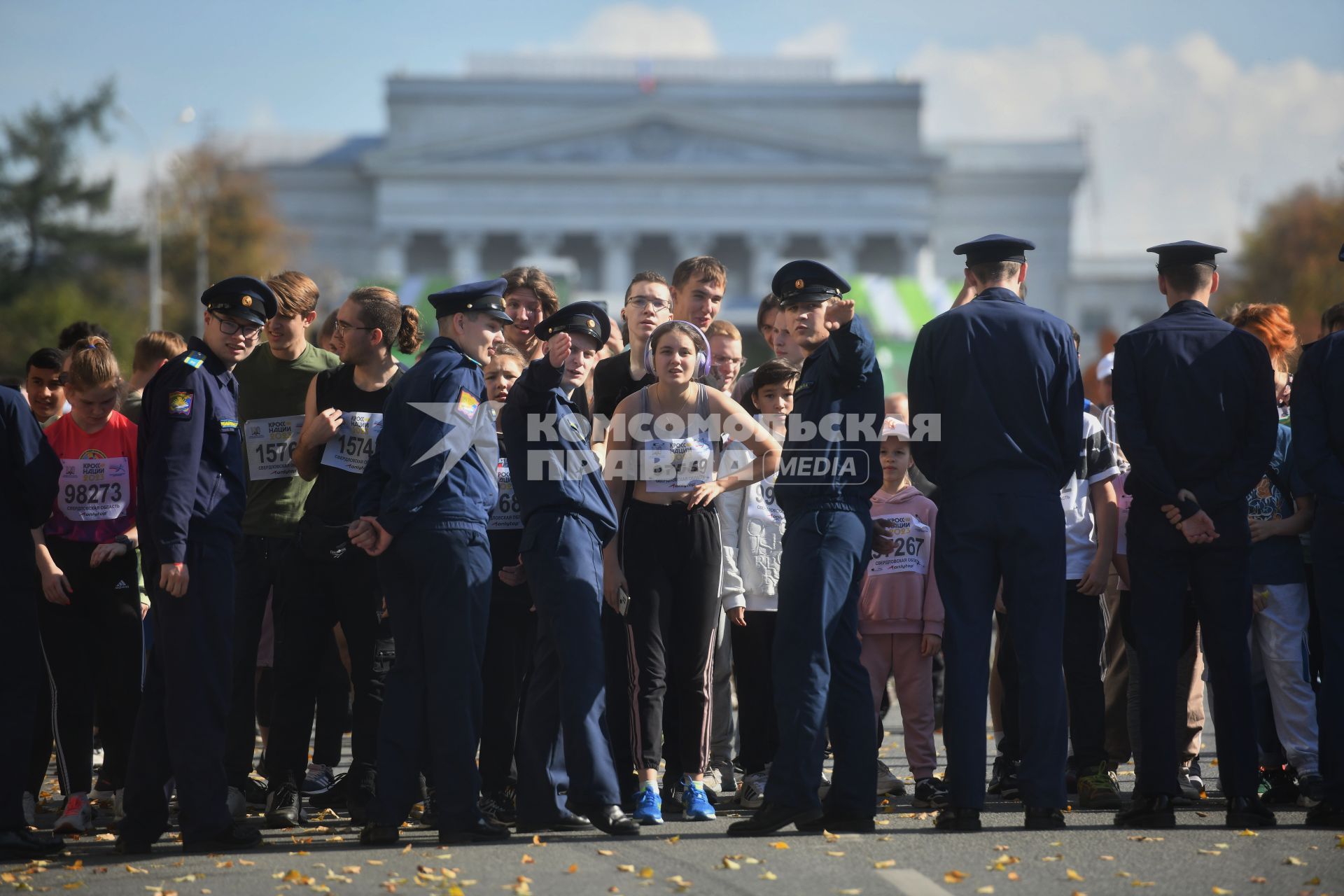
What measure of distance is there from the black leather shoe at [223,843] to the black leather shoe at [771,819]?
73.3 inches

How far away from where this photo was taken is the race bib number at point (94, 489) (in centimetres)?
750

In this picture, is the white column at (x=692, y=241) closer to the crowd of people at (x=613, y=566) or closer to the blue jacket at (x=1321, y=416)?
the crowd of people at (x=613, y=566)

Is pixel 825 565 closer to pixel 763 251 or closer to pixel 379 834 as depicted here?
pixel 379 834

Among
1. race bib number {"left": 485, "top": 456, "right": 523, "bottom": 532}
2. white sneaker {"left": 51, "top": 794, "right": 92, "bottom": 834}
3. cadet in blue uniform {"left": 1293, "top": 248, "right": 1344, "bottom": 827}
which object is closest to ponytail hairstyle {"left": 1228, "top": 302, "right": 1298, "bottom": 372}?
cadet in blue uniform {"left": 1293, "top": 248, "right": 1344, "bottom": 827}

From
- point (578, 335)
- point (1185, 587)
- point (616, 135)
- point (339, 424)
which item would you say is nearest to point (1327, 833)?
point (1185, 587)

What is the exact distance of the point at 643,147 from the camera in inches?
2879

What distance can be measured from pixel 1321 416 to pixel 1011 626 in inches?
62.1

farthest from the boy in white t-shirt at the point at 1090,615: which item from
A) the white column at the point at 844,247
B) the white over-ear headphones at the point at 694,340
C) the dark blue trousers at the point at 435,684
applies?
the white column at the point at 844,247

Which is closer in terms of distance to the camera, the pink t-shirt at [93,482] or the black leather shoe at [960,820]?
the black leather shoe at [960,820]

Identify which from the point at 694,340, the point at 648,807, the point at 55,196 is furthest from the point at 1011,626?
the point at 55,196

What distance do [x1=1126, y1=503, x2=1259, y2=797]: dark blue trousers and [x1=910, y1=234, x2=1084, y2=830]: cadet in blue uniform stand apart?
0.37 m

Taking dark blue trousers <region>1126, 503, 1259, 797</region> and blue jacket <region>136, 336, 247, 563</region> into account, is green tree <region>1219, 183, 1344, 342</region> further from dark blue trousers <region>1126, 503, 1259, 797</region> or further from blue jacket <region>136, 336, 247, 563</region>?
blue jacket <region>136, 336, 247, 563</region>

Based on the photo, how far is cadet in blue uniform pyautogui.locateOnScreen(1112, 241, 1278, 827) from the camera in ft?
22.3

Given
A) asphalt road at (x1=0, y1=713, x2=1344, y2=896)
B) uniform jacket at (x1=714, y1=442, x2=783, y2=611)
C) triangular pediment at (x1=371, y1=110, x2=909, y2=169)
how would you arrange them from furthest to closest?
triangular pediment at (x1=371, y1=110, x2=909, y2=169)
uniform jacket at (x1=714, y1=442, x2=783, y2=611)
asphalt road at (x1=0, y1=713, x2=1344, y2=896)
